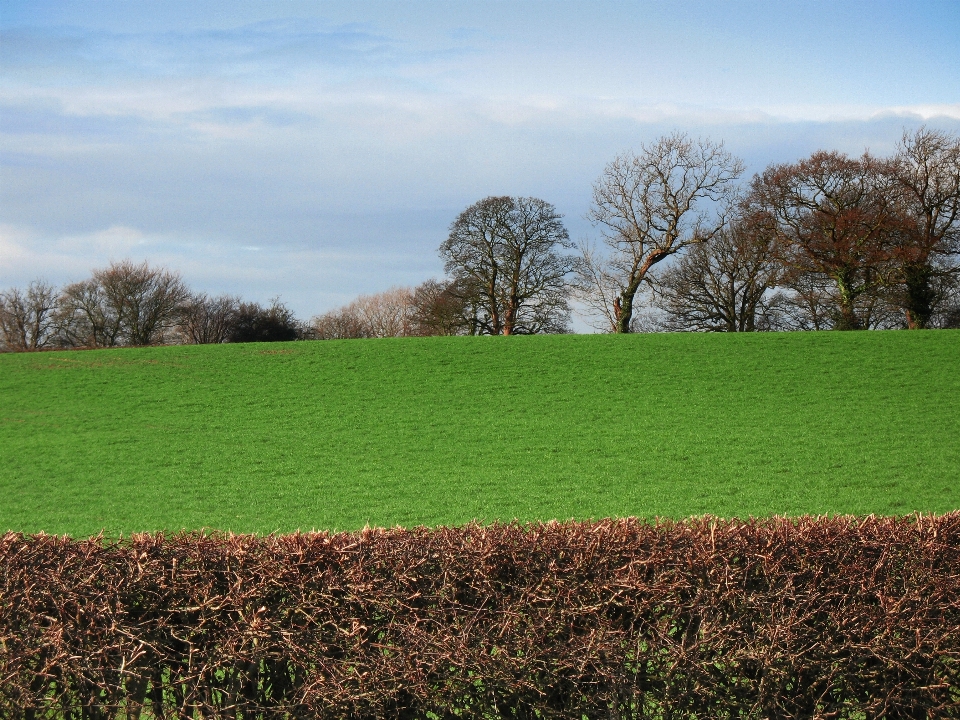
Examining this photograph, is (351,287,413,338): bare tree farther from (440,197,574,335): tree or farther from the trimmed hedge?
the trimmed hedge

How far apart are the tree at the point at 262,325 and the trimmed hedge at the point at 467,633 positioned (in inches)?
1591

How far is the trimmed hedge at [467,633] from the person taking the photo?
3.02m

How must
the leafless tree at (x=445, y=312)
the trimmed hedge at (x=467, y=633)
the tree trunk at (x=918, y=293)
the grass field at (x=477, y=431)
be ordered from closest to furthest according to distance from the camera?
the trimmed hedge at (x=467, y=633)
the grass field at (x=477, y=431)
the tree trunk at (x=918, y=293)
the leafless tree at (x=445, y=312)

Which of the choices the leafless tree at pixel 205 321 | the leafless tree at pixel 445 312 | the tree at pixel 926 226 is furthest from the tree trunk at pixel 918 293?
the leafless tree at pixel 205 321

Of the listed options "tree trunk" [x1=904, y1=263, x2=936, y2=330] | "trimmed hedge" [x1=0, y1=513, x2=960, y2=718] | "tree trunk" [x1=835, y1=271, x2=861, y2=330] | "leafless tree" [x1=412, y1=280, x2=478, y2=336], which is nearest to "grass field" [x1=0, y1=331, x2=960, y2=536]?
"trimmed hedge" [x1=0, y1=513, x2=960, y2=718]

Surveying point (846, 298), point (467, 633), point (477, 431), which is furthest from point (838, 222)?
point (467, 633)

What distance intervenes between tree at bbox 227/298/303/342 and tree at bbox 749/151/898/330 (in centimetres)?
2380

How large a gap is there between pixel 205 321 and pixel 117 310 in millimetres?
5096

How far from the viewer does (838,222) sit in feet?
117

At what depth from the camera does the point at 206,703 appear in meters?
3.07

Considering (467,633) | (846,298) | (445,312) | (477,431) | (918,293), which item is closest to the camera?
(467,633)

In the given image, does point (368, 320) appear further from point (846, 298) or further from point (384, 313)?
point (846, 298)

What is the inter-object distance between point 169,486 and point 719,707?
32.9 ft

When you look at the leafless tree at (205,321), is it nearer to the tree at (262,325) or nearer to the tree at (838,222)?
the tree at (262,325)
